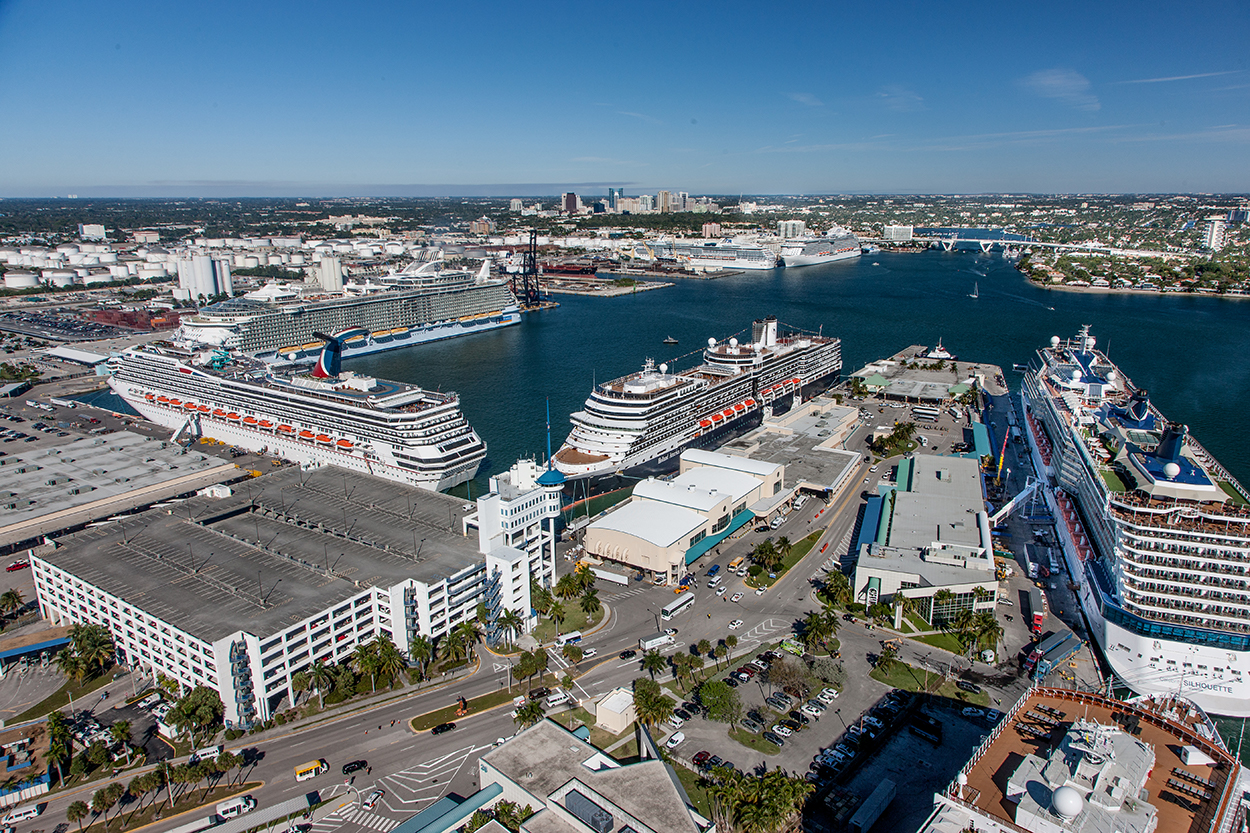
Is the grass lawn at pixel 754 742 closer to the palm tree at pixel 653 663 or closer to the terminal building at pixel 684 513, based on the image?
the palm tree at pixel 653 663

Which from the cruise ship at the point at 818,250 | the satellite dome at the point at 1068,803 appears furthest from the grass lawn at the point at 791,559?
the cruise ship at the point at 818,250

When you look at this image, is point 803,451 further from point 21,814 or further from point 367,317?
point 367,317

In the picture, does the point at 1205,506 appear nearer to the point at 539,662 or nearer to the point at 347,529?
the point at 539,662

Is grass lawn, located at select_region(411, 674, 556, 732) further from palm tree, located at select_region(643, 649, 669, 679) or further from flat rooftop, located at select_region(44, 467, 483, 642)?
flat rooftop, located at select_region(44, 467, 483, 642)

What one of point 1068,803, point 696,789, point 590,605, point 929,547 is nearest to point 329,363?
point 590,605

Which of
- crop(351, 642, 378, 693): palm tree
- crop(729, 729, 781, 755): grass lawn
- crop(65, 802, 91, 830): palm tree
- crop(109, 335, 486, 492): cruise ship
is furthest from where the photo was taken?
crop(109, 335, 486, 492): cruise ship

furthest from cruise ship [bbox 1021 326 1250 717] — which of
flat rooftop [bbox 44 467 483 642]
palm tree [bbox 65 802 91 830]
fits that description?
palm tree [bbox 65 802 91 830]
